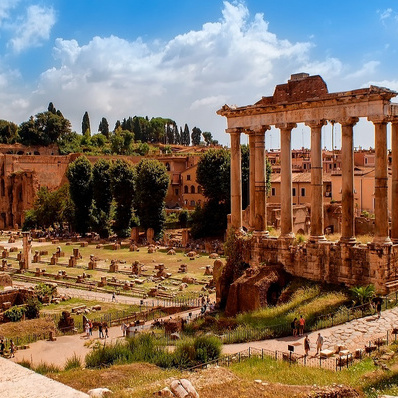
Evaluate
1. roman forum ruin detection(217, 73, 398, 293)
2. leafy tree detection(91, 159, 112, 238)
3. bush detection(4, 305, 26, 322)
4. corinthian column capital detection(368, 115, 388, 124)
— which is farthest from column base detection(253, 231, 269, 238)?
leafy tree detection(91, 159, 112, 238)

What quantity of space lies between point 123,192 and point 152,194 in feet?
15.0

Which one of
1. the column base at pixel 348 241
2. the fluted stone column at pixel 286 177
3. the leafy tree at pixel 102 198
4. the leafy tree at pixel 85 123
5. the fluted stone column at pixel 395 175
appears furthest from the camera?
the leafy tree at pixel 85 123

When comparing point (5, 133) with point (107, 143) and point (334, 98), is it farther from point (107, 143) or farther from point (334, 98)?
point (334, 98)

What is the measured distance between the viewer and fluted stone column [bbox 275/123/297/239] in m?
22.2

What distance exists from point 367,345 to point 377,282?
4.02 meters

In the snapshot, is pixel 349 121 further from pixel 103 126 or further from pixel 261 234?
pixel 103 126

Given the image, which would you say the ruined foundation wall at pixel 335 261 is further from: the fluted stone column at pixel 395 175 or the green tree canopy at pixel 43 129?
the green tree canopy at pixel 43 129

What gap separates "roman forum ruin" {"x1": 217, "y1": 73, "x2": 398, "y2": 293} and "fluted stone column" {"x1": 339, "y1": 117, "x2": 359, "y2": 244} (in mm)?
35

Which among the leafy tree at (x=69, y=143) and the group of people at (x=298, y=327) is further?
the leafy tree at (x=69, y=143)

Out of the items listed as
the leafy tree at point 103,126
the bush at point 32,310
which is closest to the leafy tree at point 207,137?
the leafy tree at point 103,126

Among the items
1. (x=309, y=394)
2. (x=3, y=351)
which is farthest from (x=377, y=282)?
(x=3, y=351)

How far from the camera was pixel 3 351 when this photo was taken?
19234 millimetres

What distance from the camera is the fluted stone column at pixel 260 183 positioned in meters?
23.0

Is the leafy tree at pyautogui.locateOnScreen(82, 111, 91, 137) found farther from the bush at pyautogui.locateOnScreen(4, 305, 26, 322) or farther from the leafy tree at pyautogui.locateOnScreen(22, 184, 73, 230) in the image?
the bush at pyautogui.locateOnScreen(4, 305, 26, 322)
